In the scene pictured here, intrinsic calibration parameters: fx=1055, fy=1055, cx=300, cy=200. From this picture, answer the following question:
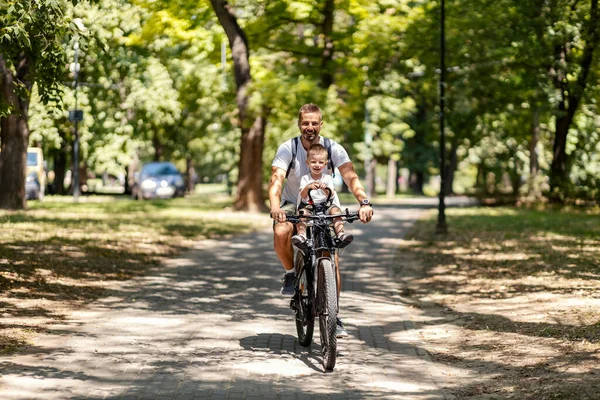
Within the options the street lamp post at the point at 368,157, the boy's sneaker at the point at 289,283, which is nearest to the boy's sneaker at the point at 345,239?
the boy's sneaker at the point at 289,283

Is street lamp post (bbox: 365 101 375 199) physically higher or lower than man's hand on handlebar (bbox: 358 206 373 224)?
higher

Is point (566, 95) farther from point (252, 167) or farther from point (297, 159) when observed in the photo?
point (297, 159)

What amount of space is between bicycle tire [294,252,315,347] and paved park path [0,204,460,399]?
0.13 metres

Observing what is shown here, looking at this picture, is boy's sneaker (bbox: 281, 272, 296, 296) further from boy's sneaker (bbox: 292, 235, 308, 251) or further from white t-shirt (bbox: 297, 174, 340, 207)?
white t-shirt (bbox: 297, 174, 340, 207)

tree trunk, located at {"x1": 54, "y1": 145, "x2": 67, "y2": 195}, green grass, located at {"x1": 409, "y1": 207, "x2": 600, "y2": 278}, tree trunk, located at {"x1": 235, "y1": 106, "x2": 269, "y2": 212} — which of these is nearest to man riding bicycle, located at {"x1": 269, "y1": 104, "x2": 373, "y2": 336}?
green grass, located at {"x1": 409, "y1": 207, "x2": 600, "y2": 278}

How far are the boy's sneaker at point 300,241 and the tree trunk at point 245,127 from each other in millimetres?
21644

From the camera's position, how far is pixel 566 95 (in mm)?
31469

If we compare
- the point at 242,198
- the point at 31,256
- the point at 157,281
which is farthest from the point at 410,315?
the point at 242,198

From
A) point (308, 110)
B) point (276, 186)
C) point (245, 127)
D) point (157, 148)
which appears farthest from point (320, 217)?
point (157, 148)

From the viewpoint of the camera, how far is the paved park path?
6.73 meters

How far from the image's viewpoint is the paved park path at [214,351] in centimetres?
673

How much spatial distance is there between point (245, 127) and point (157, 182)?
1694 centimetres

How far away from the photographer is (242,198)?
30344 millimetres

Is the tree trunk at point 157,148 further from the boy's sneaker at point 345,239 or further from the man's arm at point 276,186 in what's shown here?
the boy's sneaker at point 345,239
